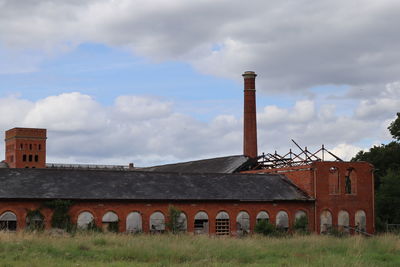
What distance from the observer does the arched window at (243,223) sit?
36.6 m

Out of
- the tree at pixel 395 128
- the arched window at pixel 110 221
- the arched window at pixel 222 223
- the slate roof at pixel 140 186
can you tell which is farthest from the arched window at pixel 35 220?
the tree at pixel 395 128

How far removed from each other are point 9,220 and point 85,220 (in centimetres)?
397

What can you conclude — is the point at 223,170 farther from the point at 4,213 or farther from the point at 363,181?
the point at 4,213

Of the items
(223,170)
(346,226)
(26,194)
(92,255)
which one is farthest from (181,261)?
(223,170)

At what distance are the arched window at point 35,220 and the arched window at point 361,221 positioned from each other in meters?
20.3

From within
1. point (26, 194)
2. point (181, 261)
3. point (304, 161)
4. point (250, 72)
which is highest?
point (250, 72)

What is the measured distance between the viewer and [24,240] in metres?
20.6

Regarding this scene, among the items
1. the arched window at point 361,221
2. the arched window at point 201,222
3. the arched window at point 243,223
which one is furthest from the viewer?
the arched window at point 361,221

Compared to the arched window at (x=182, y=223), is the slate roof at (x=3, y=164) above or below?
above

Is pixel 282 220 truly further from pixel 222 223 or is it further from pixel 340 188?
pixel 340 188

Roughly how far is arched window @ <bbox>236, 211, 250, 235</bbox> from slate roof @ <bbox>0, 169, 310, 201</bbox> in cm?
102

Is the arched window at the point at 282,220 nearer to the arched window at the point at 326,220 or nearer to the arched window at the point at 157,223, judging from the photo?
the arched window at the point at 326,220

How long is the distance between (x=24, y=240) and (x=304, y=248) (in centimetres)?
999

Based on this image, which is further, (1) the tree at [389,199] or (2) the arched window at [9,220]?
(1) the tree at [389,199]
